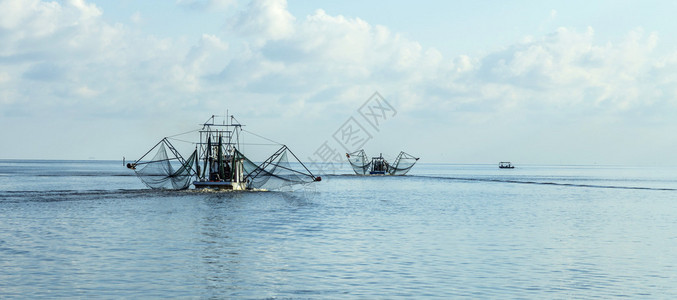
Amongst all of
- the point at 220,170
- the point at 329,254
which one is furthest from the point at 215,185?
the point at 329,254

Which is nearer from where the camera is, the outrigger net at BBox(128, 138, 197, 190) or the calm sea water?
the calm sea water

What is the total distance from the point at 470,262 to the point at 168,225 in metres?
22.3

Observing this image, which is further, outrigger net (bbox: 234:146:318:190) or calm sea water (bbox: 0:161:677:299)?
outrigger net (bbox: 234:146:318:190)

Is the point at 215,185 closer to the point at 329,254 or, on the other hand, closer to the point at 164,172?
the point at 164,172

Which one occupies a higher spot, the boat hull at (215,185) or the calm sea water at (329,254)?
the boat hull at (215,185)

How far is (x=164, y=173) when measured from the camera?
84062mm

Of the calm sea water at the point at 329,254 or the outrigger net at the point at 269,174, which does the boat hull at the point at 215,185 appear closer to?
the outrigger net at the point at 269,174

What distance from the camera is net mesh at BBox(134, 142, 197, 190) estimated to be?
80688mm

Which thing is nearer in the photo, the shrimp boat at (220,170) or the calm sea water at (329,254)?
the calm sea water at (329,254)

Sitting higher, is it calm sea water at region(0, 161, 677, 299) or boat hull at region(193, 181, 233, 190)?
boat hull at region(193, 181, 233, 190)

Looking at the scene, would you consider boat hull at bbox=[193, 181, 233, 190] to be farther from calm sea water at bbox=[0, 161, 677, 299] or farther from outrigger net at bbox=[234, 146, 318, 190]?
calm sea water at bbox=[0, 161, 677, 299]

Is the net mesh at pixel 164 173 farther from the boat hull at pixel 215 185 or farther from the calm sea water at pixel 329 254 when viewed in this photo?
the calm sea water at pixel 329 254

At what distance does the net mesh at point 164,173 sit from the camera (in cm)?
8069

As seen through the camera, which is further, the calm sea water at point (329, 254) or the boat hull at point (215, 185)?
the boat hull at point (215, 185)
